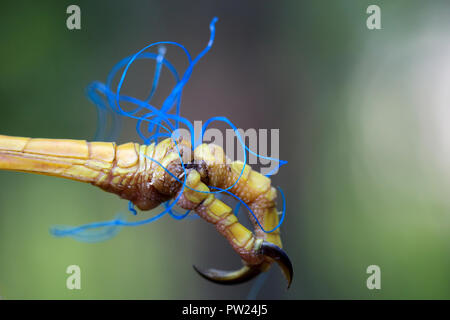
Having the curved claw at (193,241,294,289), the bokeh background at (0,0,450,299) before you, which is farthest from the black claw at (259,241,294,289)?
the bokeh background at (0,0,450,299)

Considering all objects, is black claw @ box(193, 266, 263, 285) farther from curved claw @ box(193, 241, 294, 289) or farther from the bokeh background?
the bokeh background

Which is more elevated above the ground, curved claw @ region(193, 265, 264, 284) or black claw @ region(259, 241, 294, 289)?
black claw @ region(259, 241, 294, 289)

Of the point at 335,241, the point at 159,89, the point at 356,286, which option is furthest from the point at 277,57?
the point at 356,286

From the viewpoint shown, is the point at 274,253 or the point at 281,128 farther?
the point at 281,128

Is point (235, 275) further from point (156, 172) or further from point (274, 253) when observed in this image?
point (156, 172)

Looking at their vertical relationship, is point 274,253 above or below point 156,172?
below

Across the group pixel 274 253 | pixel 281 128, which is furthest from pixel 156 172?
pixel 281 128

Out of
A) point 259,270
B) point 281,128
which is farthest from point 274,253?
point 281,128

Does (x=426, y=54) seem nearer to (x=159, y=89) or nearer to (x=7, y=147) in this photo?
(x=159, y=89)
